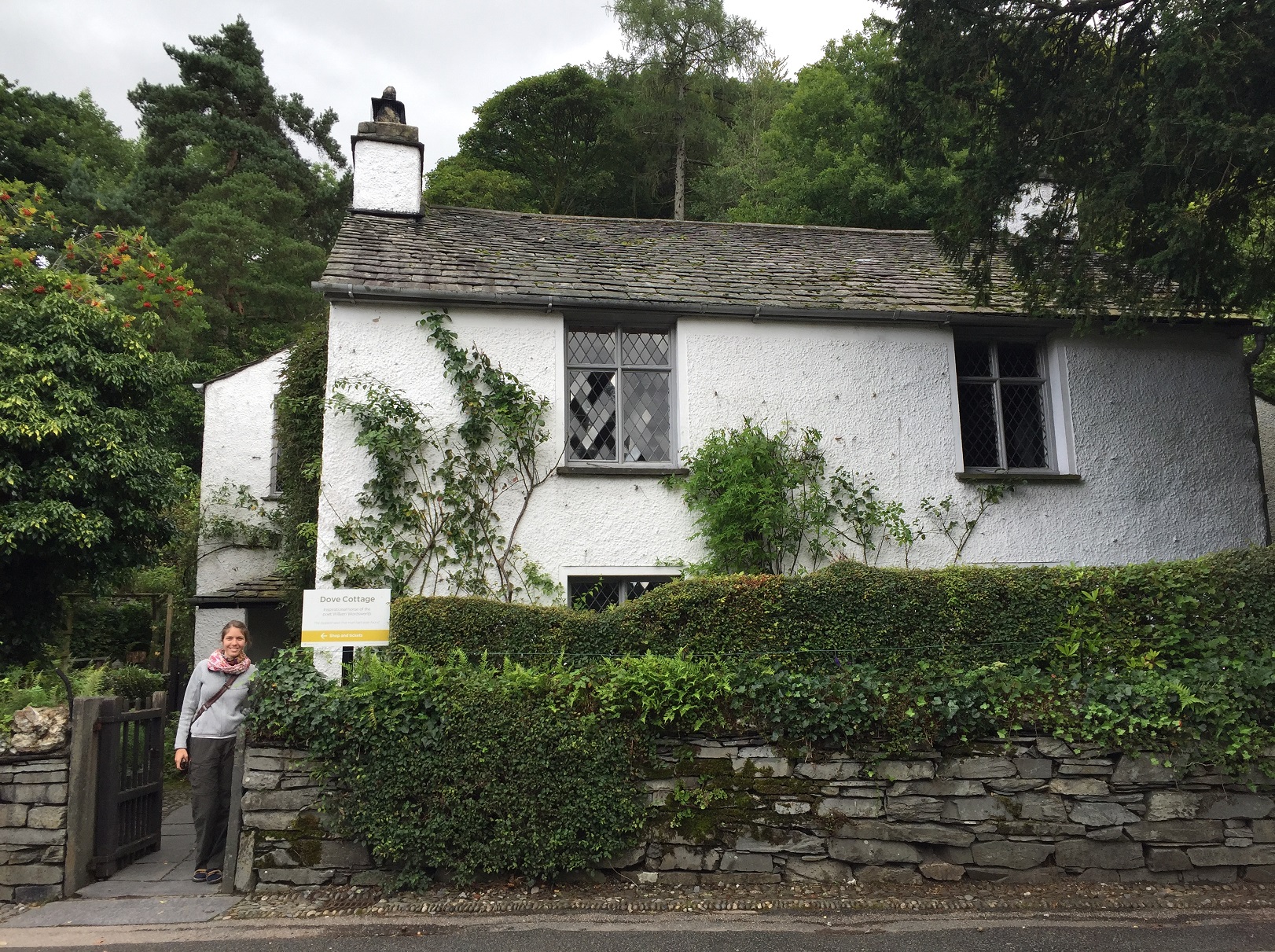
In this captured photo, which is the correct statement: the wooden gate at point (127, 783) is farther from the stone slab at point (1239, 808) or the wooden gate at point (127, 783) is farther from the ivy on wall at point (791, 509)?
the stone slab at point (1239, 808)

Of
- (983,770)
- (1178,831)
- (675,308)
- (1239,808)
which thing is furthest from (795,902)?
(675,308)

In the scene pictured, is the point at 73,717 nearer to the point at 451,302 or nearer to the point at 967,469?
the point at 451,302

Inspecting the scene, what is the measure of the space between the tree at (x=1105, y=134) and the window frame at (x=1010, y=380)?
1627mm

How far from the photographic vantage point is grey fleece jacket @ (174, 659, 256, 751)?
6.86m

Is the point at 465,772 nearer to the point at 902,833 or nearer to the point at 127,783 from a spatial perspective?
the point at 127,783

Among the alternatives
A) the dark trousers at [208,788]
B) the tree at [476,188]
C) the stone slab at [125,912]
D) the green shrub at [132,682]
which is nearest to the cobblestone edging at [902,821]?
the stone slab at [125,912]

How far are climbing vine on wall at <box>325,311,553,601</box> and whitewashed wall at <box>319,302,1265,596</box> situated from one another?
185 millimetres

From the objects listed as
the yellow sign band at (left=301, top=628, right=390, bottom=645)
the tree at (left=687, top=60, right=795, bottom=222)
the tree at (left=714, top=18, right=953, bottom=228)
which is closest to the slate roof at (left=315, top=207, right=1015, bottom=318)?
the yellow sign band at (left=301, top=628, right=390, bottom=645)

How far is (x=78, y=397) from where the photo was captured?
11594 mm

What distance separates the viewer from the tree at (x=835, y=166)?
23.1m

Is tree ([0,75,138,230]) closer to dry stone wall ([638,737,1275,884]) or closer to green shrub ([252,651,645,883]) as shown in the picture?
green shrub ([252,651,645,883])

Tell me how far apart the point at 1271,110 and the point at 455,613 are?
8166mm

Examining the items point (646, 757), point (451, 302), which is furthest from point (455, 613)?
point (451, 302)

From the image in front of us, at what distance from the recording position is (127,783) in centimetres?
719
